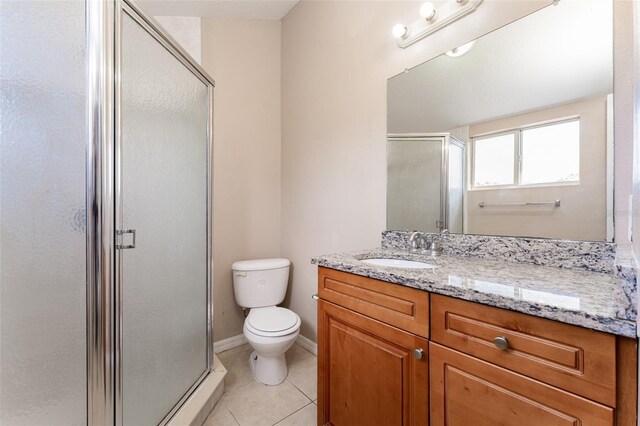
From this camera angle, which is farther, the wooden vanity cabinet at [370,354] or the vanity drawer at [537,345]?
the wooden vanity cabinet at [370,354]

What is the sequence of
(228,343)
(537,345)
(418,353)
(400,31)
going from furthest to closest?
(228,343) < (400,31) < (418,353) < (537,345)

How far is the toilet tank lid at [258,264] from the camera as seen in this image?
6.73 feet

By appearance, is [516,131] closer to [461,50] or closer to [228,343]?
[461,50]

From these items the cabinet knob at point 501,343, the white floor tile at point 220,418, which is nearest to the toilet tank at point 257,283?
the white floor tile at point 220,418

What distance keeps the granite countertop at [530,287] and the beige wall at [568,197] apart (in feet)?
0.48

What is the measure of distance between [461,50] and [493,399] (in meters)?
1.41

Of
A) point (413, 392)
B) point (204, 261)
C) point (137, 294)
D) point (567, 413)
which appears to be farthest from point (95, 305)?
point (567, 413)

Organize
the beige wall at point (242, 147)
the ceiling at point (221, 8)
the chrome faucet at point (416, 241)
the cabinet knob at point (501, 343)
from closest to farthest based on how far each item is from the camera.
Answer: the cabinet knob at point (501, 343) < the chrome faucet at point (416, 241) < the ceiling at point (221, 8) < the beige wall at point (242, 147)

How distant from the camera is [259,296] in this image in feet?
6.80

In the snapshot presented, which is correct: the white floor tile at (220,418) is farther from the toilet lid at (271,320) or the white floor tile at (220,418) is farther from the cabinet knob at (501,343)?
the cabinet knob at (501,343)

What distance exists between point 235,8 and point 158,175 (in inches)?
63.0

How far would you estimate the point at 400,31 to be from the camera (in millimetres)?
1450

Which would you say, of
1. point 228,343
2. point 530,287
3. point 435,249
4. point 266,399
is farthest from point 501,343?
point 228,343

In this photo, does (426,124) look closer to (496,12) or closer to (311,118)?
(496,12)
